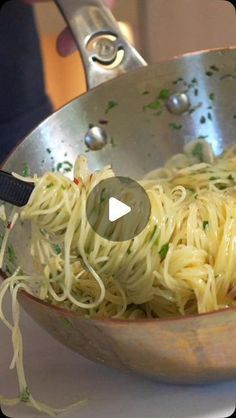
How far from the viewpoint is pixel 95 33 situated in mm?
1171

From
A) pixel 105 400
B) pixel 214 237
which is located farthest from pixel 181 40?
pixel 105 400

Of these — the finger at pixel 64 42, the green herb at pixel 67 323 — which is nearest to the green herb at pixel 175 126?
the finger at pixel 64 42

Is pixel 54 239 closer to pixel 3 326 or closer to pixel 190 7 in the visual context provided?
pixel 3 326

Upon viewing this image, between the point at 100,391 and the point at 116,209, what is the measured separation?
0.71 ft

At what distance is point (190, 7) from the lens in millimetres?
1843

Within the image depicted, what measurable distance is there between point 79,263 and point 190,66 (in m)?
0.44

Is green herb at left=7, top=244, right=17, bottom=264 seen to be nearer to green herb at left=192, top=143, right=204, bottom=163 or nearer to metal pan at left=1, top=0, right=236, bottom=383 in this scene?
metal pan at left=1, top=0, right=236, bottom=383

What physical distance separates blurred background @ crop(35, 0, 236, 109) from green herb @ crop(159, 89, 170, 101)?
2.28ft

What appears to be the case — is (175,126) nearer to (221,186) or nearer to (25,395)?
(221,186)

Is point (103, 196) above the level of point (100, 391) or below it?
above

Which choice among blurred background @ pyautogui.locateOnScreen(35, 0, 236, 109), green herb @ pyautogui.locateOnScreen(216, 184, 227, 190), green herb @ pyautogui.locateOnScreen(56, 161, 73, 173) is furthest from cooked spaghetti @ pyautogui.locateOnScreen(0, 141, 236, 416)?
blurred background @ pyautogui.locateOnScreen(35, 0, 236, 109)
